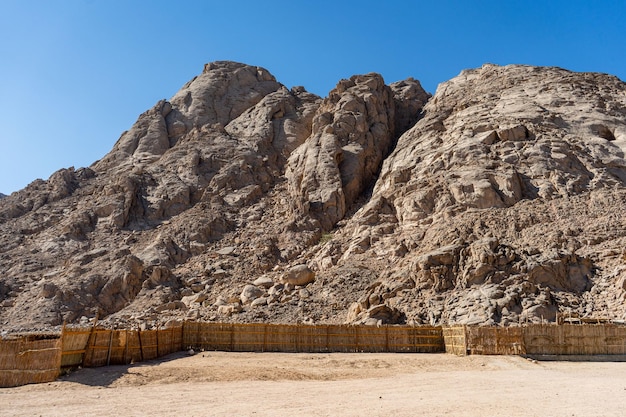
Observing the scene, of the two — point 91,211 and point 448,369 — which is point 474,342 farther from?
point 91,211

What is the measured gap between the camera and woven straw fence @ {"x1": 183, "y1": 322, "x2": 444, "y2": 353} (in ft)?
71.7

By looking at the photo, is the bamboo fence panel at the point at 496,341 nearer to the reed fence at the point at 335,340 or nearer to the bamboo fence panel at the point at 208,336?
the reed fence at the point at 335,340

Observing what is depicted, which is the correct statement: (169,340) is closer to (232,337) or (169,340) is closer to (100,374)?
(232,337)

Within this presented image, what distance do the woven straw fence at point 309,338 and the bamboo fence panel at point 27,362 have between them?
7692 mm

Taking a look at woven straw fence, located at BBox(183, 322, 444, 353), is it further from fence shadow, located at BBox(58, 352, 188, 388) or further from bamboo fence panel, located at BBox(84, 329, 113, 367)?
bamboo fence panel, located at BBox(84, 329, 113, 367)

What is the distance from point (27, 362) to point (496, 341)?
52.3ft

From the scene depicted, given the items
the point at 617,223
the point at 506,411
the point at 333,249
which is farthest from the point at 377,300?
the point at 506,411

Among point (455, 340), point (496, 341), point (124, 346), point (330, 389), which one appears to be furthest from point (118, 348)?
point (496, 341)

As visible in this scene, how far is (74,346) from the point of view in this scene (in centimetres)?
1545

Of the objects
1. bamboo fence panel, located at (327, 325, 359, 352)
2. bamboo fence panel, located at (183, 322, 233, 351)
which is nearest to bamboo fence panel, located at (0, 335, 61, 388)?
bamboo fence panel, located at (183, 322, 233, 351)

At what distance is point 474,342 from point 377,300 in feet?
21.0

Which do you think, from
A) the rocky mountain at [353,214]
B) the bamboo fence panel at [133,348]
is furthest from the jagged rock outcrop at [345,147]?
the bamboo fence panel at [133,348]

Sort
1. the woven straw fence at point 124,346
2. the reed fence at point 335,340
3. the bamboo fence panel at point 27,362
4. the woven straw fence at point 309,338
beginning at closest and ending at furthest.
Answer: the bamboo fence panel at point 27,362
the woven straw fence at point 124,346
the reed fence at point 335,340
the woven straw fence at point 309,338

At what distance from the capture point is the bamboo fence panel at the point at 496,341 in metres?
20.7
